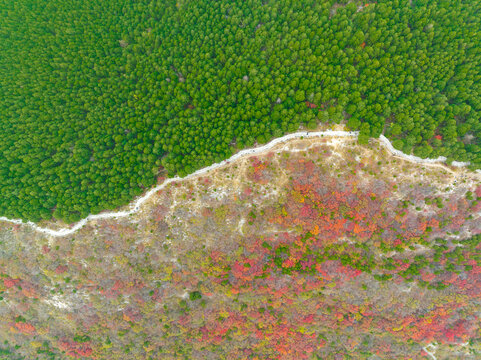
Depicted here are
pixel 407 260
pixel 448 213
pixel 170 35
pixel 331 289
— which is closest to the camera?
pixel 448 213

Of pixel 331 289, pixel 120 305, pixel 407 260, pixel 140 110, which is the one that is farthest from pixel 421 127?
pixel 120 305

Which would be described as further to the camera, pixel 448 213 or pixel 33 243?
pixel 33 243

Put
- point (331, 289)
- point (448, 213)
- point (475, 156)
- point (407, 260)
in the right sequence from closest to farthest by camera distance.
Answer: point (475, 156) → point (448, 213) → point (407, 260) → point (331, 289)

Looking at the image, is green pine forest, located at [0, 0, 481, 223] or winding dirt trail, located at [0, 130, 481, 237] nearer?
winding dirt trail, located at [0, 130, 481, 237]

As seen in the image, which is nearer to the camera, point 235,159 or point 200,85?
point 235,159

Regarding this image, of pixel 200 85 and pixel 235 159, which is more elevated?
pixel 200 85

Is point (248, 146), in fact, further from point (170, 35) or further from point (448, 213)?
point (448, 213)

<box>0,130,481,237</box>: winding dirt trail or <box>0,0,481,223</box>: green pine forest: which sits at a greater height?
<box>0,0,481,223</box>: green pine forest

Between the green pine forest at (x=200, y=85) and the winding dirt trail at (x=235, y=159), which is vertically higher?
the green pine forest at (x=200, y=85)
